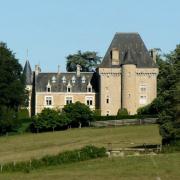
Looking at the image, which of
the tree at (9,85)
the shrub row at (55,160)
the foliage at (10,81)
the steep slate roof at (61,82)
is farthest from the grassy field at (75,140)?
the steep slate roof at (61,82)

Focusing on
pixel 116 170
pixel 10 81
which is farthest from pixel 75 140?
pixel 116 170

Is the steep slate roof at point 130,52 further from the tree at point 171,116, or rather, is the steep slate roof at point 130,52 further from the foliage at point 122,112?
the tree at point 171,116

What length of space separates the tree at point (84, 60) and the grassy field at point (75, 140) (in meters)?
54.8

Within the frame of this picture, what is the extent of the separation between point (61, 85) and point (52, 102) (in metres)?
2.93

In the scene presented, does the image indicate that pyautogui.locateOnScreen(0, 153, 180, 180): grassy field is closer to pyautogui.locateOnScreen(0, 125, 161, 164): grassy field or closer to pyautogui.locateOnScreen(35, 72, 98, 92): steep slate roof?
pyautogui.locateOnScreen(0, 125, 161, 164): grassy field

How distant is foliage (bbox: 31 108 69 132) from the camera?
81812 millimetres

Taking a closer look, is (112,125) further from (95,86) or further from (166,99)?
(166,99)

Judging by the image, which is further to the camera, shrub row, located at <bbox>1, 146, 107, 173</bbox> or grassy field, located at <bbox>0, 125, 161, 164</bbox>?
grassy field, located at <bbox>0, 125, 161, 164</bbox>

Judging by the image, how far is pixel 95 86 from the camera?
105188 mm

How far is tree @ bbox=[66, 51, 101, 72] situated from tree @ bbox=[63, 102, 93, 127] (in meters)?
45.7

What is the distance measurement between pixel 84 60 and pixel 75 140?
6672 cm

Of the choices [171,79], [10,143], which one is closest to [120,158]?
[171,79]

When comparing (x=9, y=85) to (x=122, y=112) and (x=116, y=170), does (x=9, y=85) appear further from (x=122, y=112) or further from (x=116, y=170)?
(x=116, y=170)

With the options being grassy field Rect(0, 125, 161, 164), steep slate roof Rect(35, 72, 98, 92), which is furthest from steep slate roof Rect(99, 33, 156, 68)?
grassy field Rect(0, 125, 161, 164)
